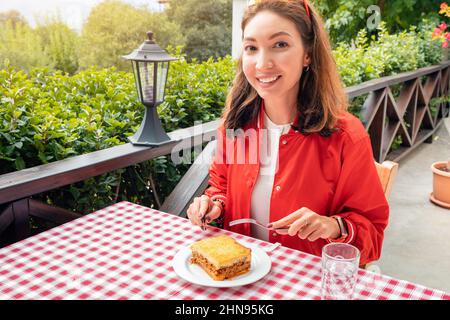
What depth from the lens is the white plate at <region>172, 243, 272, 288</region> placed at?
108 centimetres

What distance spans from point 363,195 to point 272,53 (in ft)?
1.71

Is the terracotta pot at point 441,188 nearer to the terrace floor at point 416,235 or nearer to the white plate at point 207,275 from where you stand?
the terrace floor at point 416,235

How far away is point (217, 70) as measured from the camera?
9.66 ft

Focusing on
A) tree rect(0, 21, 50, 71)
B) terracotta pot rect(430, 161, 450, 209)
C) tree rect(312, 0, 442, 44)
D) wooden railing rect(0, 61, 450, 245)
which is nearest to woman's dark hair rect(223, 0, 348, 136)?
wooden railing rect(0, 61, 450, 245)

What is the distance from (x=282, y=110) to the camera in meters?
1.62

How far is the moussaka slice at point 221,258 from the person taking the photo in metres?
1.10

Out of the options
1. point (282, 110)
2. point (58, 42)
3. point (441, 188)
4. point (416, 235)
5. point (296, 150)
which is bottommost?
point (416, 235)

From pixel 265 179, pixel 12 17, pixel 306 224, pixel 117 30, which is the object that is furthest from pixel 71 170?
pixel 117 30

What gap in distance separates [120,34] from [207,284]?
67.6ft

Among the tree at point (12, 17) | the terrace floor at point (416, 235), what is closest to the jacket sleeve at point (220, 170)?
the terrace floor at point (416, 235)

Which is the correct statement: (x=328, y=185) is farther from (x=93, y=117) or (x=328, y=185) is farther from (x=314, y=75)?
(x=93, y=117)

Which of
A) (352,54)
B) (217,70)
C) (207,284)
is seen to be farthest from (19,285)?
(352,54)
